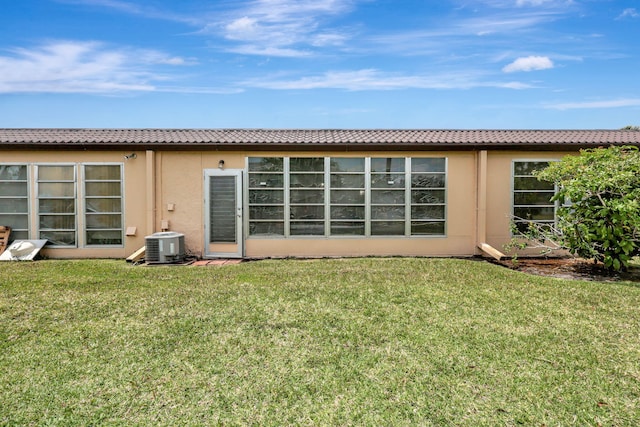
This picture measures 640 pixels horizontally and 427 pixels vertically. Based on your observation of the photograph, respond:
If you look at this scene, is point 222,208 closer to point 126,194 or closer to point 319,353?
point 126,194

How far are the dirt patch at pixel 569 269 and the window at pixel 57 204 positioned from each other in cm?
1003

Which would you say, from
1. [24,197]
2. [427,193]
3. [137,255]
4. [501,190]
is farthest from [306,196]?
[24,197]

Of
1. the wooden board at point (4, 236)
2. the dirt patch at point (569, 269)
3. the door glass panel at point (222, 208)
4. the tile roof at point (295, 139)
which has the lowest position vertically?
the dirt patch at point (569, 269)

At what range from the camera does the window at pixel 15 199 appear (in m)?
9.52

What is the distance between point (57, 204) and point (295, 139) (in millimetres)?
5913

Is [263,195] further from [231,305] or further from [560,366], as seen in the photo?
[560,366]

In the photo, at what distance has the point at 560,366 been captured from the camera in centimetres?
354

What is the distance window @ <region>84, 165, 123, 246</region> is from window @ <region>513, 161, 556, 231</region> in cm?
964

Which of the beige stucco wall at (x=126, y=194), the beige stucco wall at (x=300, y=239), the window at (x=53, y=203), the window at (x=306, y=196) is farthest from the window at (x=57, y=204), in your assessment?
the window at (x=306, y=196)

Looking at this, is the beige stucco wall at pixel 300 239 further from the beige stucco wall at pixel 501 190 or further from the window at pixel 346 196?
the beige stucco wall at pixel 501 190

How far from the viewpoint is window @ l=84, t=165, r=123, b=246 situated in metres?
9.59

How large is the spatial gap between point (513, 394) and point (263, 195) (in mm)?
7438

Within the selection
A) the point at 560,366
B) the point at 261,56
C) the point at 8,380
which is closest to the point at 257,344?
the point at 8,380

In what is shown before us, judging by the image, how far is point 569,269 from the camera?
26.6ft
